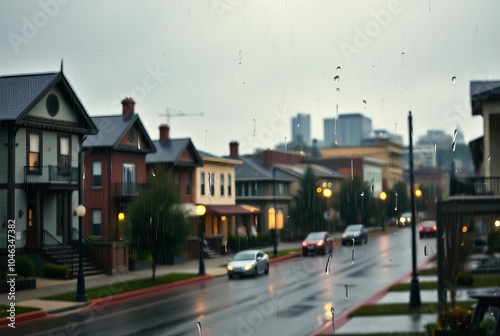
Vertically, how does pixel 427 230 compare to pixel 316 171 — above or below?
below

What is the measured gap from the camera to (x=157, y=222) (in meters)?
30.7

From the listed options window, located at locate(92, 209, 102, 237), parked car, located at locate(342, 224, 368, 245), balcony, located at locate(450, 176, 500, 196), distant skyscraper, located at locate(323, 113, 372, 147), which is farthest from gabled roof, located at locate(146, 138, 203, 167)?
distant skyscraper, located at locate(323, 113, 372, 147)

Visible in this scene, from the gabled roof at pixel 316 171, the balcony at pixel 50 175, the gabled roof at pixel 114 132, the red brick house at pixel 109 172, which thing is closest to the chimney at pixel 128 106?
the gabled roof at pixel 114 132

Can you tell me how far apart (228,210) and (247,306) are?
95.5 feet

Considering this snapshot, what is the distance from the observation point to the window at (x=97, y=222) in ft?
137

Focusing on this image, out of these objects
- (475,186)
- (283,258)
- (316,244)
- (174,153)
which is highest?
(174,153)

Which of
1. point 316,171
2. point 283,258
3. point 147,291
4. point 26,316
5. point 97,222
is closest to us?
point 26,316

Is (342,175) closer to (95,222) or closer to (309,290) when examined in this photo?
(95,222)

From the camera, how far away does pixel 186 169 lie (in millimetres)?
48656

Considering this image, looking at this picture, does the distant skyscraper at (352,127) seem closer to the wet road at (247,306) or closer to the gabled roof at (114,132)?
the wet road at (247,306)

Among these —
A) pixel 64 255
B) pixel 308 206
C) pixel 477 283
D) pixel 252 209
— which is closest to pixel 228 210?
pixel 252 209

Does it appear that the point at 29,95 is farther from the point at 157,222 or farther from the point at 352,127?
the point at 352,127

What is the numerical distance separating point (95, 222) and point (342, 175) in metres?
26.2

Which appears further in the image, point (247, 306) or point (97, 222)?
point (97, 222)
